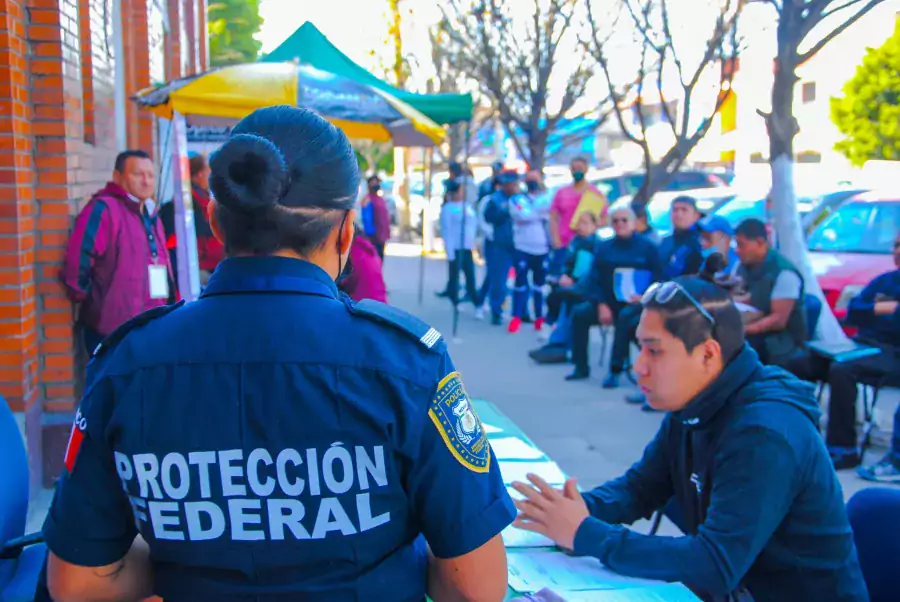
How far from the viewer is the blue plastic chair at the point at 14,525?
2.84 m

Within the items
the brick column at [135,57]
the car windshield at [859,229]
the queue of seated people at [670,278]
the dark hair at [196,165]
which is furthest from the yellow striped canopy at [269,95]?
the car windshield at [859,229]

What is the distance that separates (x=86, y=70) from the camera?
6090mm

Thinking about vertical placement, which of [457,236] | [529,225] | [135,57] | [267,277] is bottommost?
[457,236]

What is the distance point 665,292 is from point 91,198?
391 cm

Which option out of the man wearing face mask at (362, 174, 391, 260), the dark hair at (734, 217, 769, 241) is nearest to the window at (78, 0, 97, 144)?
the dark hair at (734, 217, 769, 241)

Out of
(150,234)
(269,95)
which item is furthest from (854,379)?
(150,234)

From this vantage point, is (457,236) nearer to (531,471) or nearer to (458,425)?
(531,471)

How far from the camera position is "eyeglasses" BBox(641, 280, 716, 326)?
2.66 metres

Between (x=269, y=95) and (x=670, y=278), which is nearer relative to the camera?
(x=269, y=95)

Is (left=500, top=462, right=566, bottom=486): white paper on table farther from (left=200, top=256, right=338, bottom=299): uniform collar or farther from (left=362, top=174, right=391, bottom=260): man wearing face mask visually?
(left=362, top=174, right=391, bottom=260): man wearing face mask

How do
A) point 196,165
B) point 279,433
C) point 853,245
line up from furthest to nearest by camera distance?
1. point 853,245
2. point 196,165
3. point 279,433

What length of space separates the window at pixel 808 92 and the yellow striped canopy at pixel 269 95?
32.3m

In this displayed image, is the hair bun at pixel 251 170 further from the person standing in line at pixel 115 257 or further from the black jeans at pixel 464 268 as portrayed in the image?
the black jeans at pixel 464 268

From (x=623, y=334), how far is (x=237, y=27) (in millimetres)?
34569
